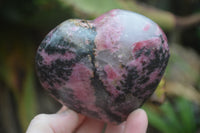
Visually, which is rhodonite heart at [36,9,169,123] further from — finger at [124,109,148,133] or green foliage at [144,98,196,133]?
green foliage at [144,98,196,133]

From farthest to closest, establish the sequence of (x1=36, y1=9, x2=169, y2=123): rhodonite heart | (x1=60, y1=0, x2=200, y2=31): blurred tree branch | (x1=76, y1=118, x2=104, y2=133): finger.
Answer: (x1=60, y1=0, x2=200, y2=31): blurred tree branch
(x1=76, y1=118, x2=104, y2=133): finger
(x1=36, y1=9, x2=169, y2=123): rhodonite heart

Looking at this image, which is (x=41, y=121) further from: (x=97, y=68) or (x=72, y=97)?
(x=97, y=68)

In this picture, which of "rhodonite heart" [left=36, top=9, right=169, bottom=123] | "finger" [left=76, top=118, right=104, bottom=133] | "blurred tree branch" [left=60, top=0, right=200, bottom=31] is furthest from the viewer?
"blurred tree branch" [left=60, top=0, right=200, bottom=31]

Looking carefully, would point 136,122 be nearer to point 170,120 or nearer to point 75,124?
point 75,124

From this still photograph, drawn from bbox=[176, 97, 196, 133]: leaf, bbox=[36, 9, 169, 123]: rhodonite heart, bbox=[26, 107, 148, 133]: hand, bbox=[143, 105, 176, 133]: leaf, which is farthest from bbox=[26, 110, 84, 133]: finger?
bbox=[176, 97, 196, 133]: leaf

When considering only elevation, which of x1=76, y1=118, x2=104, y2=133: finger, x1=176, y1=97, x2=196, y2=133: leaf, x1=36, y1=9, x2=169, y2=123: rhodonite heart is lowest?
x1=176, y1=97, x2=196, y2=133: leaf

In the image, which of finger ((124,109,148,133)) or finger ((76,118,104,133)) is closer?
finger ((124,109,148,133))

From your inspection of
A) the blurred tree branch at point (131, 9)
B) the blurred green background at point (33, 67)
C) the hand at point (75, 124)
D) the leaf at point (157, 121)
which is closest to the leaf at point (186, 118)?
the blurred green background at point (33, 67)
